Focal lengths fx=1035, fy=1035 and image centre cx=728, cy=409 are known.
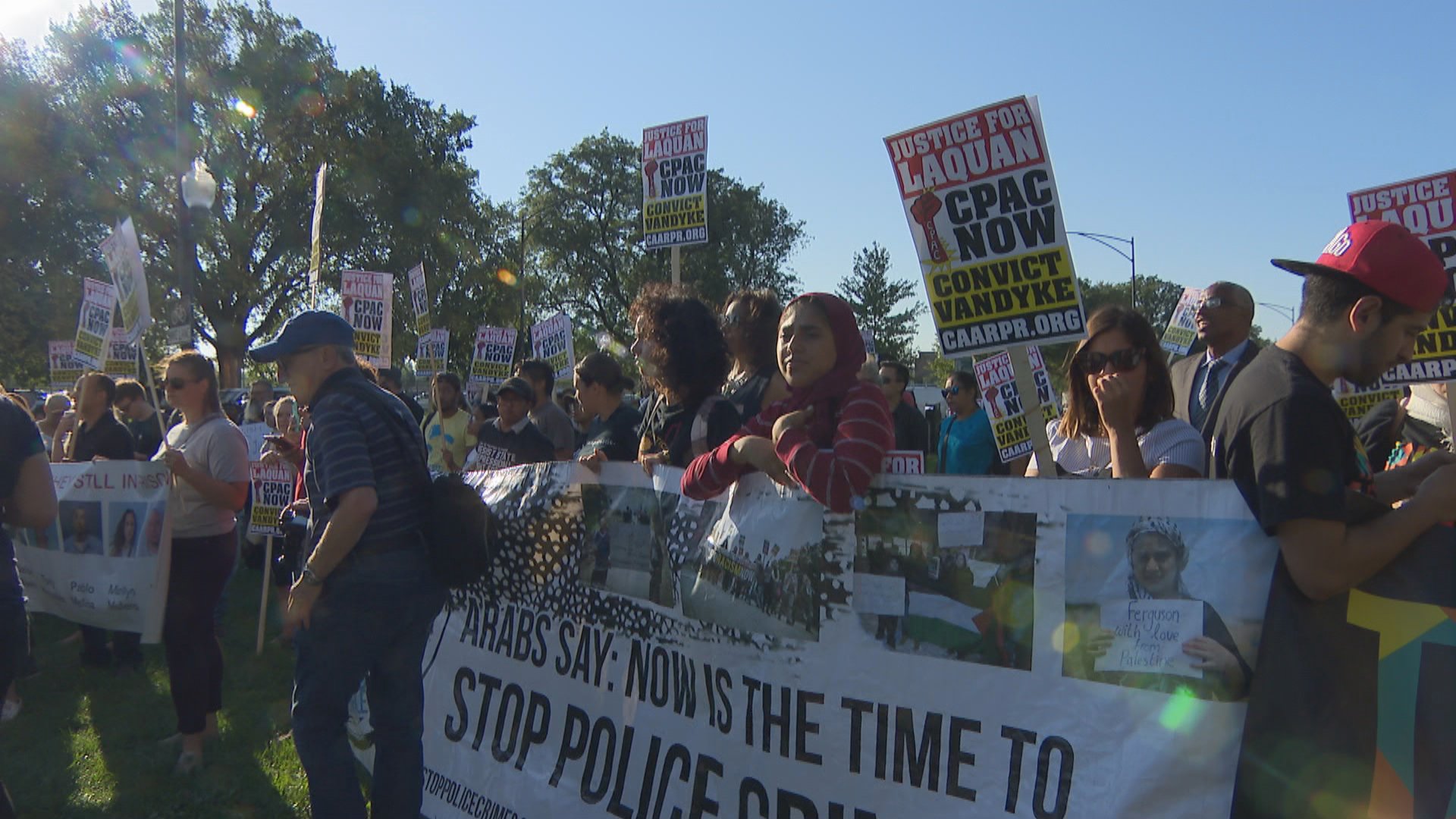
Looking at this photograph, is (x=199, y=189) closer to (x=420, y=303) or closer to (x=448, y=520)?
(x=420, y=303)

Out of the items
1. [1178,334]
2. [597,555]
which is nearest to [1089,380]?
[597,555]

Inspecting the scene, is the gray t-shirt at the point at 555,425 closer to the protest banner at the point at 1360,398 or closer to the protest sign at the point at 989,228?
the protest sign at the point at 989,228

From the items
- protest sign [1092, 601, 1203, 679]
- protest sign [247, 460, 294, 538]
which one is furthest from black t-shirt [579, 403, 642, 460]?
protest sign [247, 460, 294, 538]

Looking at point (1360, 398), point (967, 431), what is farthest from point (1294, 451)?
point (967, 431)

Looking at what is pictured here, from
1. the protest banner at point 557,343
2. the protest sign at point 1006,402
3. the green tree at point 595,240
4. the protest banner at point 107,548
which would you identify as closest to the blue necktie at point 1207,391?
the protest sign at point 1006,402

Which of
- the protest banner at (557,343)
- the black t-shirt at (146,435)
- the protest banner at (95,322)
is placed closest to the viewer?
the black t-shirt at (146,435)

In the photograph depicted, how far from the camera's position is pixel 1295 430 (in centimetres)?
210

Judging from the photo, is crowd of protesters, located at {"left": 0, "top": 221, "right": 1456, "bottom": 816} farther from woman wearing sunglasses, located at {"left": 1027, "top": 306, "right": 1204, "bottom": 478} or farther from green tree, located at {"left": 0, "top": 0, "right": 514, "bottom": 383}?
green tree, located at {"left": 0, "top": 0, "right": 514, "bottom": 383}

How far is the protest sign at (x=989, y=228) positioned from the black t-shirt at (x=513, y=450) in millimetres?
3545

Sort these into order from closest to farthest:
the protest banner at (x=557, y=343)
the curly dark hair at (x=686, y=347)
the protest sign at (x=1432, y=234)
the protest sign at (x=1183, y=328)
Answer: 1. the curly dark hair at (x=686, y=347)
2. the protest sign at (x=1432, y=234)
3. the protest sign at (x=1183, y=328)
4. the protest banner at (x=557, y=343)

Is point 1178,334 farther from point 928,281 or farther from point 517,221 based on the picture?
point 517,221

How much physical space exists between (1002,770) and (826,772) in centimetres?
53

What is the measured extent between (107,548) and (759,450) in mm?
4712

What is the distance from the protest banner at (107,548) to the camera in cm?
554
